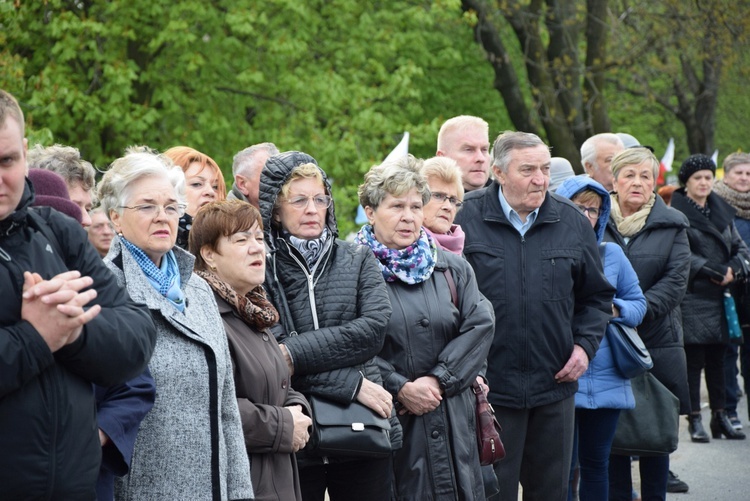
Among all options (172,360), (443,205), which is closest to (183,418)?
(172,360)

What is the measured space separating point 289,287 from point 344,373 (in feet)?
1.45

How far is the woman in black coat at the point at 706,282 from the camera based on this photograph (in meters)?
9.55

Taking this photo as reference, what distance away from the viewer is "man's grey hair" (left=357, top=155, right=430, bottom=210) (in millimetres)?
5328

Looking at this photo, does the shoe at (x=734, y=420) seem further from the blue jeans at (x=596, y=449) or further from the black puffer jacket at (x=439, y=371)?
the black puffer jacket at (x=439, y=371)

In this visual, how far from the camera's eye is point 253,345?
430cm

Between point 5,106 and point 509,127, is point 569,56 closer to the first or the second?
point 509,127

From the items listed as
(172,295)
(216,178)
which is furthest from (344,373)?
(216,178)

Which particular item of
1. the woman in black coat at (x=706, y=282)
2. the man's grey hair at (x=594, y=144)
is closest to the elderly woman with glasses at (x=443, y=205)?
the man's grey hair at (x=594, y=144)

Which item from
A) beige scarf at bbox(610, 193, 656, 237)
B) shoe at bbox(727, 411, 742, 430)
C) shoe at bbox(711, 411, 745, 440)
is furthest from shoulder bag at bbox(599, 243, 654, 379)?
shoe at bbox(727, 411, 742, 430)

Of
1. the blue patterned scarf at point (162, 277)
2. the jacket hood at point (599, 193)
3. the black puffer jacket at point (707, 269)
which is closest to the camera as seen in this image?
the blue patterned scarf at point (162, 277)

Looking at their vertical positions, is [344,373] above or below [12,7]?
below

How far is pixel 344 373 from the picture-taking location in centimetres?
469

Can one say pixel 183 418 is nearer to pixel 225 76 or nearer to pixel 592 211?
pixel 592 211

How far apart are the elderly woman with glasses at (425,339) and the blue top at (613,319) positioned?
133 cm
